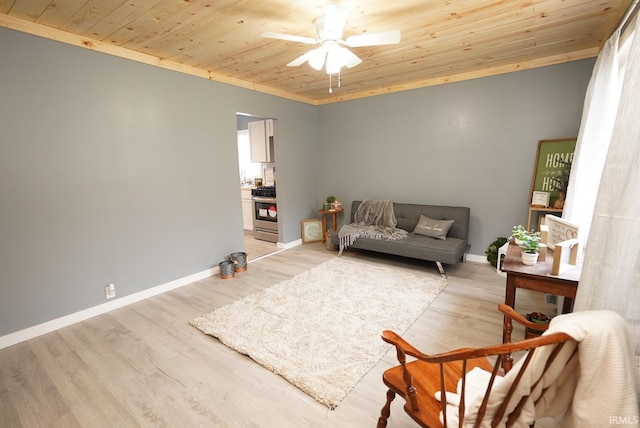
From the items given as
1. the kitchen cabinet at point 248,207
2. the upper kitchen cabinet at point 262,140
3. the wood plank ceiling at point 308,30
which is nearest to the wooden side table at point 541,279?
the wood plank ceiling at point 308,30

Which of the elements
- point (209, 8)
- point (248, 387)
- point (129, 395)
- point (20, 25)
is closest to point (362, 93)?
point (209, 8)

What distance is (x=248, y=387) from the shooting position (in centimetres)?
182

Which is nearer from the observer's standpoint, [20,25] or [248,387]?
[248,387]

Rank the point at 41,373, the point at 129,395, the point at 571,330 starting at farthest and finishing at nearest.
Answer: the point at 41,373
the point at 129,395
the point at 571,330

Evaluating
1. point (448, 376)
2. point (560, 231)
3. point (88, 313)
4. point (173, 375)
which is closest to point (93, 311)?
point (88, 313)

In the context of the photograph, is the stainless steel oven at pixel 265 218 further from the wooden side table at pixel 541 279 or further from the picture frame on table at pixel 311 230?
the wooden side table at pixel 541 279

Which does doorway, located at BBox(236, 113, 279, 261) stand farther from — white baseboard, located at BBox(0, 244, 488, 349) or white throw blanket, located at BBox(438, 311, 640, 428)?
white throw blanket, located at BBox(438, 311, 640, 428)

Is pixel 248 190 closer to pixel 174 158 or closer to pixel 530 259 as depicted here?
pixel 174 158

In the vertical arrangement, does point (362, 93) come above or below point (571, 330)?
above

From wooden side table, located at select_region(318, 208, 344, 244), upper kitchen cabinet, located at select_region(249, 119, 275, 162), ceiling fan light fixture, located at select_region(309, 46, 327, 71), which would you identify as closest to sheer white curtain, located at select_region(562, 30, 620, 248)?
ceiling fan light fixture, located at select_region(309, 46, 327, 71)

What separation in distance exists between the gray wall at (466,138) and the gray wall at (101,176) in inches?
80.3

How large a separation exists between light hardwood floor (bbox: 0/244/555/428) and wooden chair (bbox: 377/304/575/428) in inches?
19.4

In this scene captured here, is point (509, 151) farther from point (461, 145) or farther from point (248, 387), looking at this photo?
point (248, 387)

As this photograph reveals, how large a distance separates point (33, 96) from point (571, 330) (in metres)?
3.64
